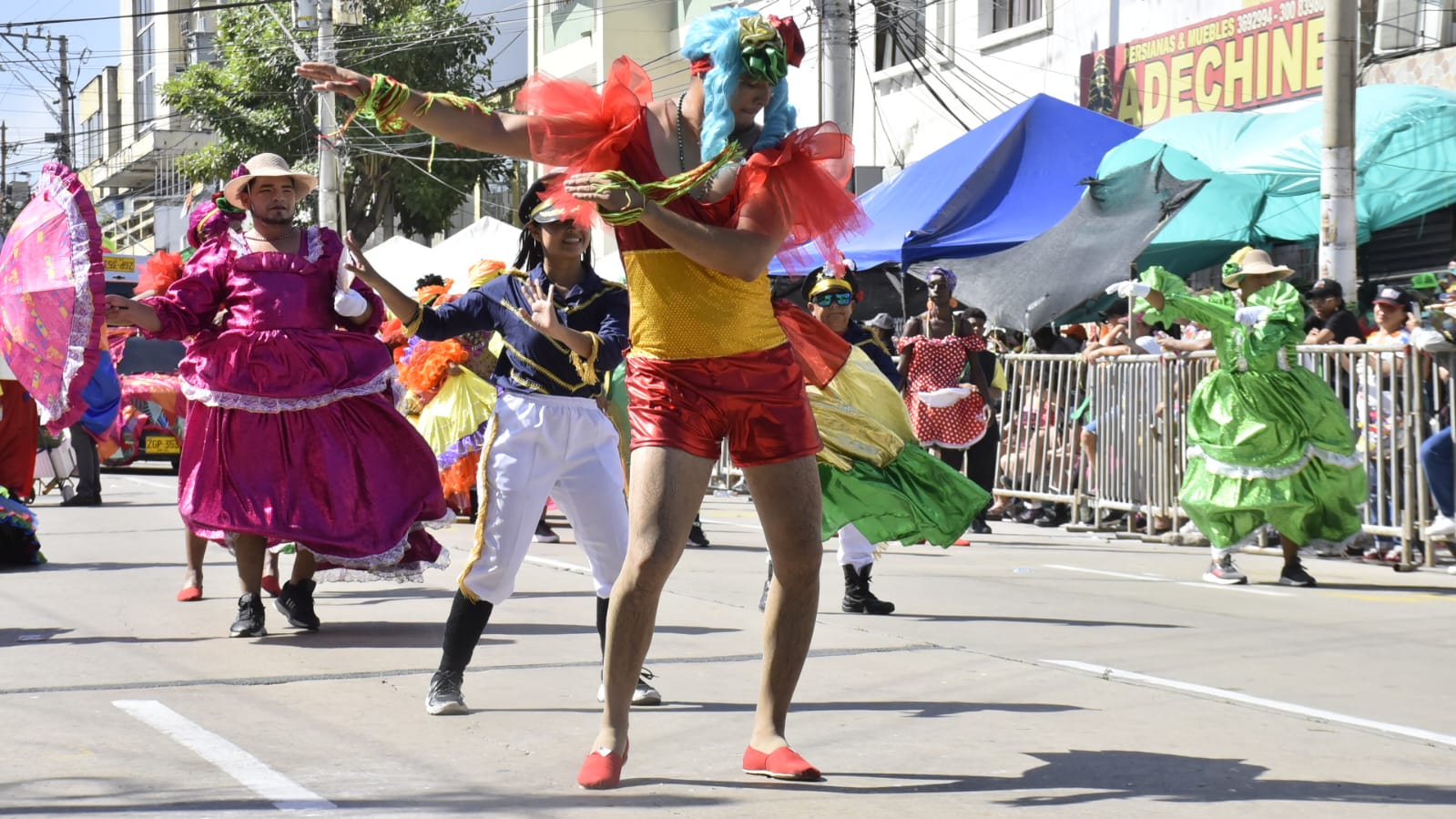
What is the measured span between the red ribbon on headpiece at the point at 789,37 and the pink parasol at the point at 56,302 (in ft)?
10.6

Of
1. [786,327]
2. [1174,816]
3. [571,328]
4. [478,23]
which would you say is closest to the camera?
[1174,816]

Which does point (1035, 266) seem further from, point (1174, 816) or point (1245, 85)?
point (1174, 816)

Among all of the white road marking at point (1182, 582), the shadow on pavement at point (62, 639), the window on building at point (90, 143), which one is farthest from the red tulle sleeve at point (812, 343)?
the window on building at point (90, 143)

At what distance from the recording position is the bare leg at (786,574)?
184 inches

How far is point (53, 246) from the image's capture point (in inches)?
270

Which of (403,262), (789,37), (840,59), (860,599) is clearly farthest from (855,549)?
(403,262)

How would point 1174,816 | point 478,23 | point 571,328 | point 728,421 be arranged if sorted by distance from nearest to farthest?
point 1174,816 < point 728,421 < point 571,328 < point 478,23

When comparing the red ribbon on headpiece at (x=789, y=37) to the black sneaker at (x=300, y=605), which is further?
the black sneaker at (x=300, y=605)

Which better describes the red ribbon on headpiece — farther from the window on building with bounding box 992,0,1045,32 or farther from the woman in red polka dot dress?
the window on building with bounding box 992,0,1045,32

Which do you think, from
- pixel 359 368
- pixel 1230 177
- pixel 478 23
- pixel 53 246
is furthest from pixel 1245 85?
pixel 478 23

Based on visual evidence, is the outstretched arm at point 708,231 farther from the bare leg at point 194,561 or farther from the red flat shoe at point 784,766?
the bare leg at point 194,561

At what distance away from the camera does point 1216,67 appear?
61.3ft

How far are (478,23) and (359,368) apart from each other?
99.7ft

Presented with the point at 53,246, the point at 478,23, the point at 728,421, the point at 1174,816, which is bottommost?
the point at 1174,816
